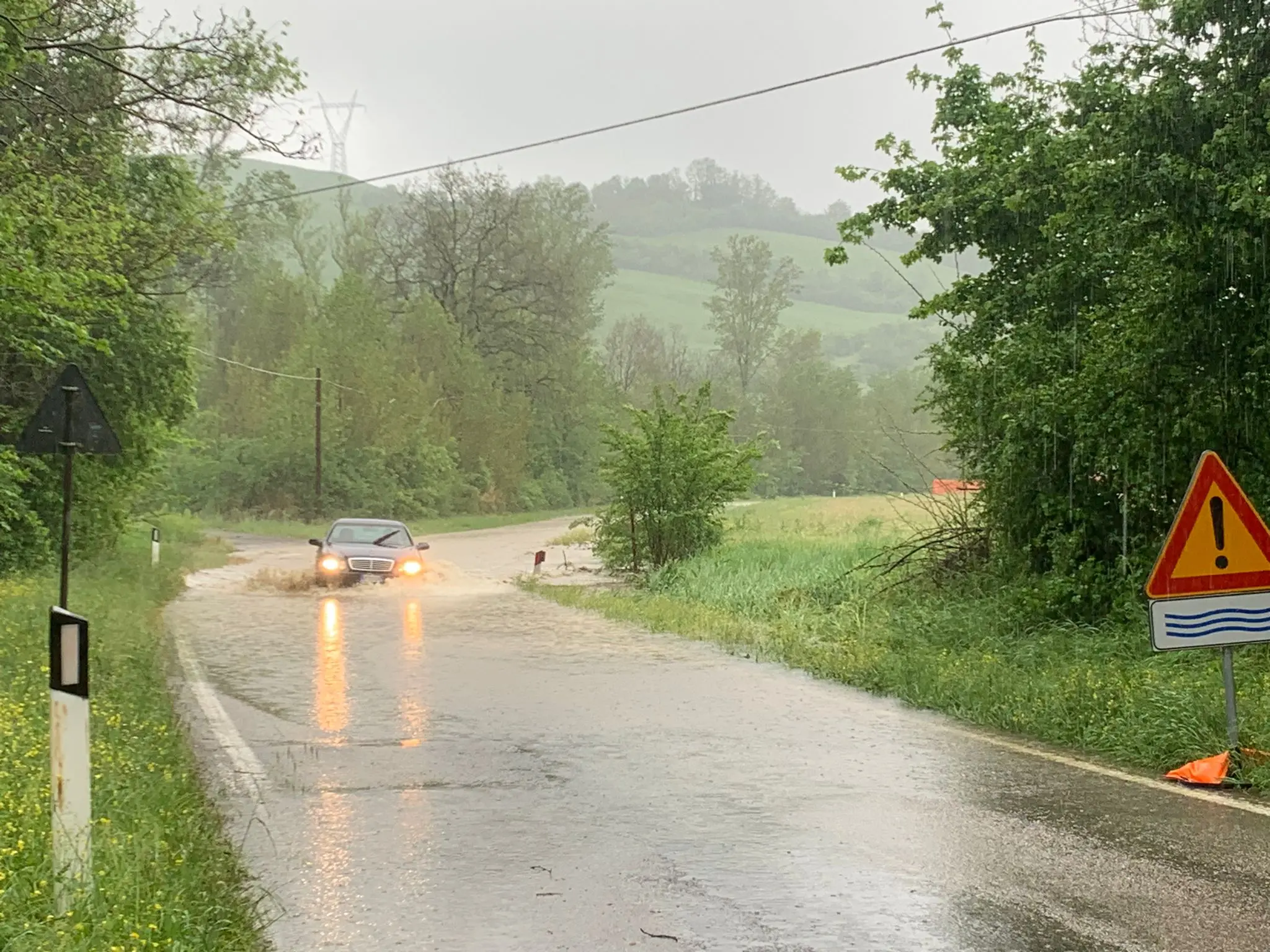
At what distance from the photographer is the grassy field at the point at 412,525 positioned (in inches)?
1913

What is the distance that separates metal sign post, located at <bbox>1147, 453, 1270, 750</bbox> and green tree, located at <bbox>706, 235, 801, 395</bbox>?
313 feet

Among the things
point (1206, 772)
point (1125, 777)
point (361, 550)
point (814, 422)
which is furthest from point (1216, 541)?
point (814, 422)

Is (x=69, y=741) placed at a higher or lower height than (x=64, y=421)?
lower

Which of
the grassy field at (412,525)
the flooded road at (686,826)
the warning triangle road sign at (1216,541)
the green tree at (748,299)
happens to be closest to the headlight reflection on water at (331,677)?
the flooded road at (686,826)

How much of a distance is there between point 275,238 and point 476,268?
19.1 meters

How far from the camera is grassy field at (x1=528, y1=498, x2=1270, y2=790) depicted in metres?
8.78

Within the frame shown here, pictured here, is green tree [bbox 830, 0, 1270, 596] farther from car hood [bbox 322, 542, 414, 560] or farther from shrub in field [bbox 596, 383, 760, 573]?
car hood [bbox 322, 542, 414, 560]

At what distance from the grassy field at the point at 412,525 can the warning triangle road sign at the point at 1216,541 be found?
3956cm

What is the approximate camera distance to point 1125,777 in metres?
7.90

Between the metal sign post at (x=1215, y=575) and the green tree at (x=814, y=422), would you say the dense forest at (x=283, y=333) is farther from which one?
the metal sign post at (x=1215, y=575)

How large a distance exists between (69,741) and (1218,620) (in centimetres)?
627

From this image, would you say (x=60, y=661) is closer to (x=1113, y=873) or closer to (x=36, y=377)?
(x=1113, y=873)

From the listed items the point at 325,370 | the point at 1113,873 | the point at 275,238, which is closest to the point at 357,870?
the point at 1113,873

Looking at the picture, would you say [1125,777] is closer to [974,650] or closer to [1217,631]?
[1217,631]
